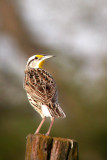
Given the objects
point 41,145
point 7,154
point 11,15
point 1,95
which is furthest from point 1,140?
point 41,145

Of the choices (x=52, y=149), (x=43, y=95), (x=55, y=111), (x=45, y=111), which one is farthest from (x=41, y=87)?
(x=52, y=149)

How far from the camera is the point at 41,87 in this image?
5531mm

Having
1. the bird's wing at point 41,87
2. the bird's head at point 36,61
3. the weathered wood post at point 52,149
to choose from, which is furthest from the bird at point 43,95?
the weathered wood post at point 52,149

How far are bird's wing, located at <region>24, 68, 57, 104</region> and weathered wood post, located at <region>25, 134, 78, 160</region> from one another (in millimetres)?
860

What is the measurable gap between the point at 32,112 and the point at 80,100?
109cm

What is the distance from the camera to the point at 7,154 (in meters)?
11.5

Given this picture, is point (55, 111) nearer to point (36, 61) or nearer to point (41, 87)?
point (41, 87)

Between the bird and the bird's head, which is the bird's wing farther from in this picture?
the bird's head

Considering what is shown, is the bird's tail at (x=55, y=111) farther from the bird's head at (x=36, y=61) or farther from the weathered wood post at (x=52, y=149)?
the bird's head at (x=36, y=61)

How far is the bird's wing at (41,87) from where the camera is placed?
17.7 ft

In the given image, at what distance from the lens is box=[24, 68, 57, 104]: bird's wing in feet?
17.7

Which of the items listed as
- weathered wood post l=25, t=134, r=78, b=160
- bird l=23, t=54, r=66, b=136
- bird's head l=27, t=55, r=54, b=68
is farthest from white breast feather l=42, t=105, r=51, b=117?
bird's head l=27, t=55, r=54, b=68

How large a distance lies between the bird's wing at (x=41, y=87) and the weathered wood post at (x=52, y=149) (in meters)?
0.86

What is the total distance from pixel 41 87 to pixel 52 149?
3.67 ft
